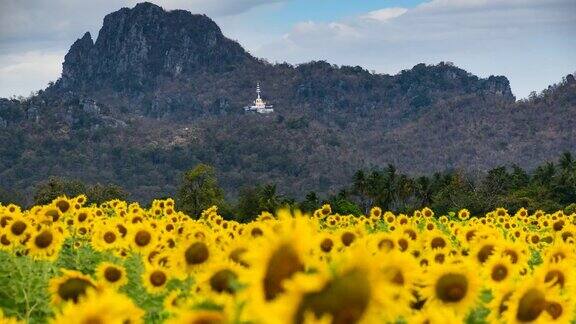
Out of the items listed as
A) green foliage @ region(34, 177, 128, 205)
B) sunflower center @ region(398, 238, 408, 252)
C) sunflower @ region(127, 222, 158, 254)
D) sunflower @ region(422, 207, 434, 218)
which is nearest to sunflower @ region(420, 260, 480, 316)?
sunflower center @ region(398, 238, 408, 252)

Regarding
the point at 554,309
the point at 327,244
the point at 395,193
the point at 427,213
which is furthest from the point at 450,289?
the point at 395,193

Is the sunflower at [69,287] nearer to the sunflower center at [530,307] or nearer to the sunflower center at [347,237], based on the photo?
the sunflower center at [530,307]

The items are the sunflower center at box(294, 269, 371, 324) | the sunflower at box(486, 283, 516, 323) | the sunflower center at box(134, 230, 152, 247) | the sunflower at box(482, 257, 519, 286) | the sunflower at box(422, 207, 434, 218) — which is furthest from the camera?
the sunflower at box(422, 207, 434, 218)

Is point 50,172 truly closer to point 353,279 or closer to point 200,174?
point 200,174

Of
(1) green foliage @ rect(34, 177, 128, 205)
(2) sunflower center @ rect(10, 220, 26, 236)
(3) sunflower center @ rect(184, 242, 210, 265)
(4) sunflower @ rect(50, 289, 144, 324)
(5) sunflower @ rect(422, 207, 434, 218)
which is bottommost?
(1) green foliage @ rect(34, 177, 128, 205)

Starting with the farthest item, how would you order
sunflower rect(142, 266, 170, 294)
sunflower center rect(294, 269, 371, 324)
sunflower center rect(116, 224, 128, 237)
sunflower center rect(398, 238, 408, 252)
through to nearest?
sunflower center rect(116, 224, 128, 237), sunflower center rect(398, 238, 408, 252), sunflower rect(142, 266, 170, 294), sunflower center rect(294, 269, 371, 324)

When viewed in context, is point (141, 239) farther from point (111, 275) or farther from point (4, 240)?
point (111, 275)

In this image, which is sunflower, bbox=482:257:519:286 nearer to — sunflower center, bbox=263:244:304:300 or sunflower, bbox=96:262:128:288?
sunflower, bbox=96:262:128:288

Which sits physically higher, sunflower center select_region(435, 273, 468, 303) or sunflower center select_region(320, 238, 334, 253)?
sunflower center select_region(320, 238, 334, 253)
